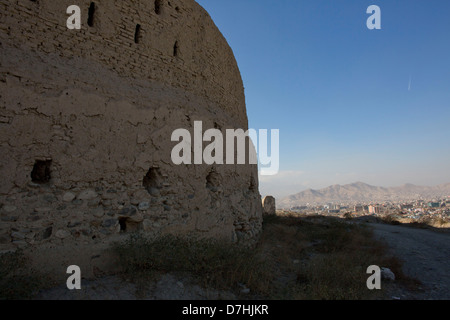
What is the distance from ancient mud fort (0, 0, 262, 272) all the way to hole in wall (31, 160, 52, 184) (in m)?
0.02

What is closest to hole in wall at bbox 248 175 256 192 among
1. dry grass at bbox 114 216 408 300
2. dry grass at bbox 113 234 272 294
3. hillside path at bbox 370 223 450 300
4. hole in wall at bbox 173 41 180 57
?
dry grass at bbox 114 216 408 300

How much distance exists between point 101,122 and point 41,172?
1.10m

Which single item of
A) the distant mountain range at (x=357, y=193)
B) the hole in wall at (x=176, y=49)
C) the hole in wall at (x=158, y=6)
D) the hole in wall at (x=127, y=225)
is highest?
the hole in wall at (x=158, y=6)

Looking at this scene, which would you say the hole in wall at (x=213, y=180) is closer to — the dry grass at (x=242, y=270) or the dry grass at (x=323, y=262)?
the dry grass at (x=242, y=270)

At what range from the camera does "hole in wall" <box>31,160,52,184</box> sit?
11.9ft

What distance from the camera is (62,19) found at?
395cm

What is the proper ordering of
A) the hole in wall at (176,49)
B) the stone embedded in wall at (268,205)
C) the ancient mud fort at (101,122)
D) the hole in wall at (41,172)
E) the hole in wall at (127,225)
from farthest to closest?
1. the stone embedded in wall at (268,205)
2. the hole in wall at (176,49)
3. the hole in wall at (127,225)
4. the hole in wall at (41,172)
5. the ancient mud fort at (101,122)

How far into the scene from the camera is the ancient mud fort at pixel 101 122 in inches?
135

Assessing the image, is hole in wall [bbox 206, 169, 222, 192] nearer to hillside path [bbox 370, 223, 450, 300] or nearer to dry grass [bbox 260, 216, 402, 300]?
dry grass [bbox 260, 216, 402, 300]

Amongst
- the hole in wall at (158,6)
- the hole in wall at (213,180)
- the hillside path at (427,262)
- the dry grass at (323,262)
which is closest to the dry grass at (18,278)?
the dry grass at (323,262)

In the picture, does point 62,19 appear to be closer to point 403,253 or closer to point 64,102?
point 64,102

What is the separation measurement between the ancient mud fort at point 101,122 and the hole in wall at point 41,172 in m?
0.02

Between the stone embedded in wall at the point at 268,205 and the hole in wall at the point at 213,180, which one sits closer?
the hole in wall at the point at 213,180
